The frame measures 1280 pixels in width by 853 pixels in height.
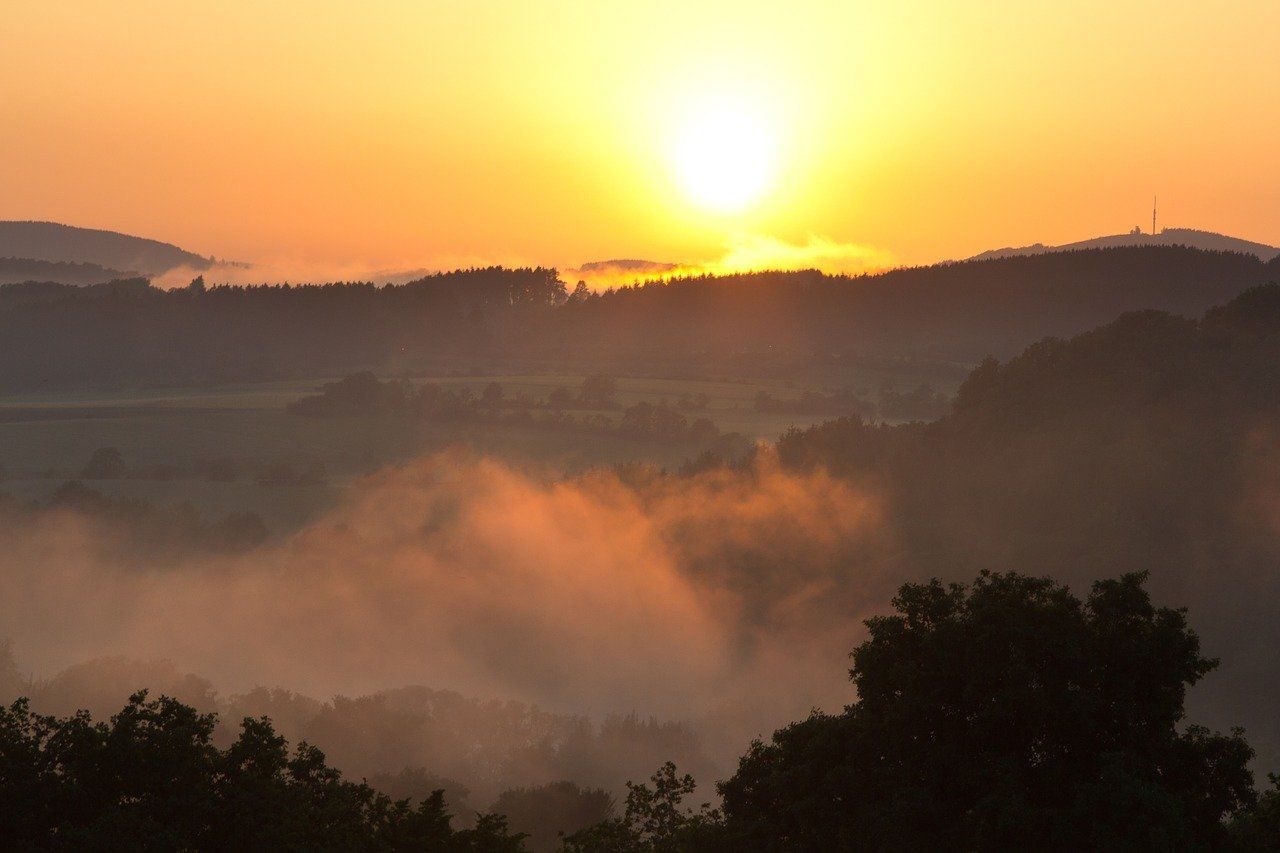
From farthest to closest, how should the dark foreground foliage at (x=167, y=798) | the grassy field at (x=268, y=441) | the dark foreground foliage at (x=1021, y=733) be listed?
the grassy field at (x=268, y=441), the dark foreground foliage at (x=1021, y=733), the dark foreground foliage at (x=167, y=798)

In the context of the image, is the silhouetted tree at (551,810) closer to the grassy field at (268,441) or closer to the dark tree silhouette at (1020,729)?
the dark tree silhouette at (1020,729)

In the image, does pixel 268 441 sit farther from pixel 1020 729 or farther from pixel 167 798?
pixel 1020 729

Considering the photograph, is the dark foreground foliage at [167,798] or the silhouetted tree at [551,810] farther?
the silhouetted tree at [551,810]

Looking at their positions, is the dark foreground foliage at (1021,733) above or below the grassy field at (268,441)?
below

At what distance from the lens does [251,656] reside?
9262cm

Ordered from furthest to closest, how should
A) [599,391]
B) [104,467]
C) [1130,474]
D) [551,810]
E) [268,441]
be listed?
[599,391]
[268,441]
[104,467]
[1130,474]
[551,810]

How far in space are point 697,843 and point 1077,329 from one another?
464 ft

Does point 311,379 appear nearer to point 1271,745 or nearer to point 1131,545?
point 1131,545

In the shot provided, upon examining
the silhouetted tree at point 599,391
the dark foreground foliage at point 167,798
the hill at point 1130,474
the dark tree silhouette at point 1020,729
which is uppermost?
the silhouetted tree at point 599,391

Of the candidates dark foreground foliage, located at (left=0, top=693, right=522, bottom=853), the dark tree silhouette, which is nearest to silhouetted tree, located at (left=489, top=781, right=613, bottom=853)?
dark foreground foliage, located at (left=0, top=693, right=522, bottom=853)

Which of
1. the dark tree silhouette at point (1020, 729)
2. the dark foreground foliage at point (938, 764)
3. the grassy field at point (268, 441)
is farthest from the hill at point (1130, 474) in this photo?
the grassy field at point (268, 441)

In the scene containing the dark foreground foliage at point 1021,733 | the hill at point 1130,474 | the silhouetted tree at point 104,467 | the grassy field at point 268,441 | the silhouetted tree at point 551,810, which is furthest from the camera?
the silhouetted tree at point 104,467

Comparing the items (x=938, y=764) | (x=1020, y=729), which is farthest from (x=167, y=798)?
(x=1020, y=729)

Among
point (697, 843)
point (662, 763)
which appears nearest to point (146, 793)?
point (697, 843)
